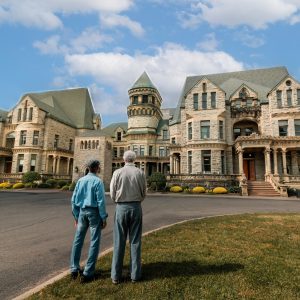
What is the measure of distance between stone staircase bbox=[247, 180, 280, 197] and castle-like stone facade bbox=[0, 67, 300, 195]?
100 cm

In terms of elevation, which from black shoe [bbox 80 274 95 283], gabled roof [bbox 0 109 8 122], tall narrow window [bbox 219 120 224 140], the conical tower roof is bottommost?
black shoe [bbox 80 274 95 283]

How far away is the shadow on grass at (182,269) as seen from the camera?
438 cm

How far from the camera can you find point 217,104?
35094mm

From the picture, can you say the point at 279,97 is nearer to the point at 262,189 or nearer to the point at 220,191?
the point at 262,189

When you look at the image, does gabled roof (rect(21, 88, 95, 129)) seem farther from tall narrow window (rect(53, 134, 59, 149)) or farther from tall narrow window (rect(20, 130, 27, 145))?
tall narrow window (rect(20, 130, 27, 145))

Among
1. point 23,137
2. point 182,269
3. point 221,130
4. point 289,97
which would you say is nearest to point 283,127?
point 289,97

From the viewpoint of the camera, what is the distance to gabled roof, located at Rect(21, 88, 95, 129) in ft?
188

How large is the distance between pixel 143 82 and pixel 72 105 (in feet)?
70.5

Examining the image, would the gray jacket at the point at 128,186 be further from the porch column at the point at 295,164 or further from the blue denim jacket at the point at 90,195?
the porch column at the point at 295,164

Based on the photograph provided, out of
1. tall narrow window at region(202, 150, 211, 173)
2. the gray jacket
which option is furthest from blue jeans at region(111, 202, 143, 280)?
tall narrow window at region(202, 150, 211, 173)

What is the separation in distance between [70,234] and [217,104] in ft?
104

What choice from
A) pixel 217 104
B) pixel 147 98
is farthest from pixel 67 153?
pixel 217 104

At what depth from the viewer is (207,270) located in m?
4.59

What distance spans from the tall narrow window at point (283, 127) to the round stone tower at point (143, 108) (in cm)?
2407
